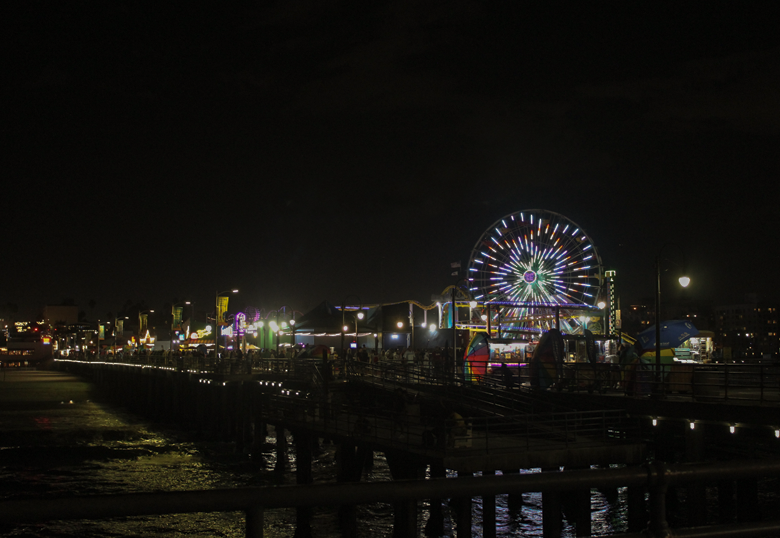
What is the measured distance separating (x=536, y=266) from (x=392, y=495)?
56.9m

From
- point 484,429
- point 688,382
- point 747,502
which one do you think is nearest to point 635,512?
point 747,502

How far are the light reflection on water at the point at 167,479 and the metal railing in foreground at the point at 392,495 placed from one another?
20.2m

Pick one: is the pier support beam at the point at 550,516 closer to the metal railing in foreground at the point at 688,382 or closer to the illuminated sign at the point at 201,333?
the metal railing in foreground at the point at 688,382

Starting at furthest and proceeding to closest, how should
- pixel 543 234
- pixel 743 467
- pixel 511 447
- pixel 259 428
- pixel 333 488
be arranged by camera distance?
pixel 543 234 < pixel 259 428 < pixel 511 447 < pixel 743 467 < pixel 333 488

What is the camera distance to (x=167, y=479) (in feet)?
103

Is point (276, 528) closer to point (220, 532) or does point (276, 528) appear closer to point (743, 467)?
point (220, 532)

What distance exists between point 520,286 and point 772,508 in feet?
115

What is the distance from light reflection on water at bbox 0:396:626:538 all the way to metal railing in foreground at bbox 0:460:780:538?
20.2 meters

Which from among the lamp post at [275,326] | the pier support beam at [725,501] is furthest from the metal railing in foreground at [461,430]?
the lamp post at [275,326]

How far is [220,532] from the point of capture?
22.5 meters

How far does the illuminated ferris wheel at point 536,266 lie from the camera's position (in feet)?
189

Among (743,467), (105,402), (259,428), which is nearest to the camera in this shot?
(743,467)

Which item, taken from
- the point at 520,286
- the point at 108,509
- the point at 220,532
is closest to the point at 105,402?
the point at 520,286

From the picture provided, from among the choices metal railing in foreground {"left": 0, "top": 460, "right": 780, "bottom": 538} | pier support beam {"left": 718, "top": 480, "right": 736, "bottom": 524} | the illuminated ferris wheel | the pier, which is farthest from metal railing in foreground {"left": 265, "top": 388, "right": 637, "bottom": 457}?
the illuminated ferris wheel
